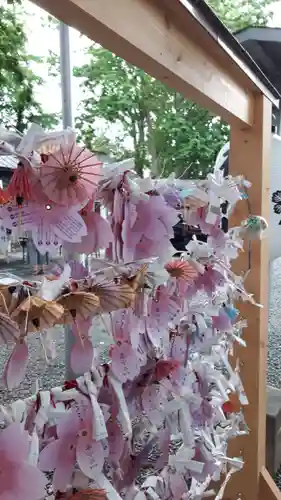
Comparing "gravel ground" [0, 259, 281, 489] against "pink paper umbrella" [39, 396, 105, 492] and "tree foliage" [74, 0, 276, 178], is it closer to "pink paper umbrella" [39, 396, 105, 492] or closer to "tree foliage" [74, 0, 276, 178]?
"pink paper umbrella" [39, 396, 105, 492]

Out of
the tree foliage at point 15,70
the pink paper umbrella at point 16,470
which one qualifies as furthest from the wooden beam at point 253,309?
the tree foliage at point 15,70

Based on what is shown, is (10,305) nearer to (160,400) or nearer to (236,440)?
(160,400)

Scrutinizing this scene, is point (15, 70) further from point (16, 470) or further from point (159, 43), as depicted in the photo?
point (16, 470)

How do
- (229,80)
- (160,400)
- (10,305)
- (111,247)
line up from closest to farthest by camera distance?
Answer: 1. (10,305)
2. (111,247)
3. (160,400)
4. (229,80)

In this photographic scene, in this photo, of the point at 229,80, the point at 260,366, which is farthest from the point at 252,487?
the point at 229,80

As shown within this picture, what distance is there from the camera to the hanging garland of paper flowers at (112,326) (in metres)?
0.47

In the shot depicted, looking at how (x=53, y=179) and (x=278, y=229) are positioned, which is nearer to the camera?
(x=53, y=179)

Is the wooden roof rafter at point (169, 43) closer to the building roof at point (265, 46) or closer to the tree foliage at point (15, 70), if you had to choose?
the tree foliage at point (15, 70)

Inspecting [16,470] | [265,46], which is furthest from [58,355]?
[265,46]

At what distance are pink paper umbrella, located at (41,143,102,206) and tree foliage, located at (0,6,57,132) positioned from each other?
2218 mm

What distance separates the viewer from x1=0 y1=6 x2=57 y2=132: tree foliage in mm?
2731

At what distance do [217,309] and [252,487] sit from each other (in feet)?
2.22

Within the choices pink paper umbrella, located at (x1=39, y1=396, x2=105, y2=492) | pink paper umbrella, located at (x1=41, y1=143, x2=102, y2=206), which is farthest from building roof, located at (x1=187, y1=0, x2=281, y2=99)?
pink paper umbrella, located at (x1=39, y1=396, x2=105, y2=492)

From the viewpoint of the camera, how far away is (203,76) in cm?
90
